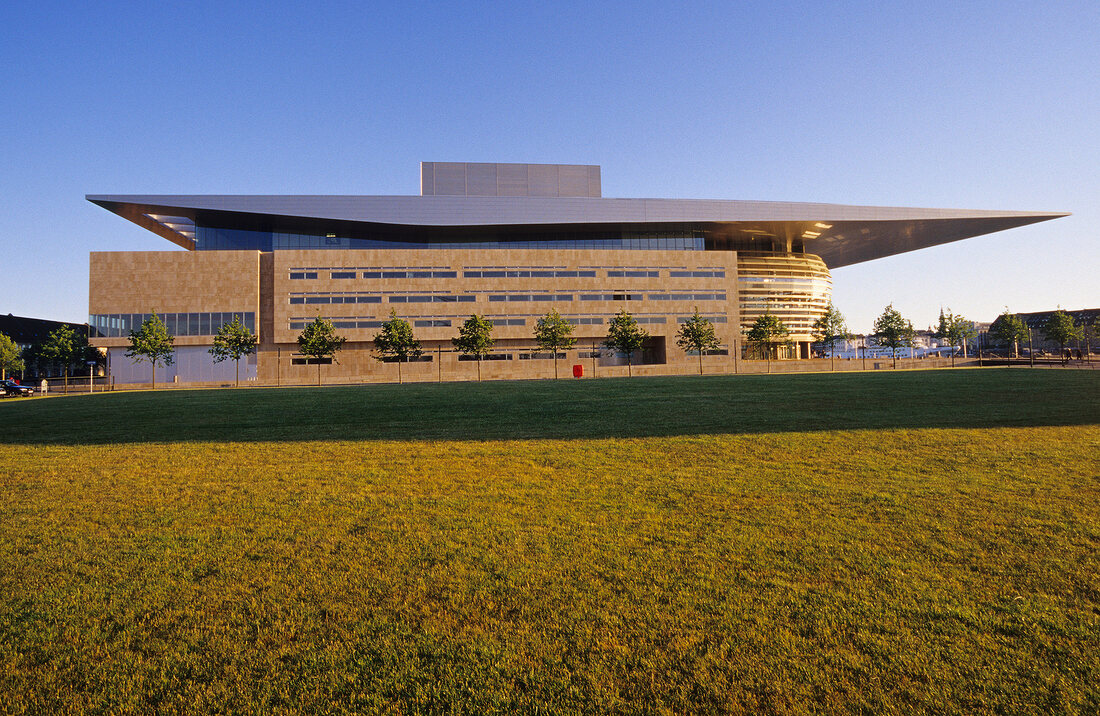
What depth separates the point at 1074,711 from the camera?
7.30 ft

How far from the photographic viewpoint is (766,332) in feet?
224

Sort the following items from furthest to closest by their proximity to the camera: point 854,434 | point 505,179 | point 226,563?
point 505,179 → point 854,434 → point 226,563

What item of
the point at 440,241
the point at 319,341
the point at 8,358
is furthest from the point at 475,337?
the point at 8,358

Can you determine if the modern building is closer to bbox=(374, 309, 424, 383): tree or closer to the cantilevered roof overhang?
the cantilevered roof overhang

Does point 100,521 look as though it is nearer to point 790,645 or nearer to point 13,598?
point 13,598

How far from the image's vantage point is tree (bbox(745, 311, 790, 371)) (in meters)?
68.2

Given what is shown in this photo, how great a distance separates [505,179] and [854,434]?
69784 mm

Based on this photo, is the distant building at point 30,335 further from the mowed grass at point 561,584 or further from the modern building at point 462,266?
the mowed grass at point 561,584

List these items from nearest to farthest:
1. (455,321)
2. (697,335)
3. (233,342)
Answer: (233,342), (697,335), (455,321)

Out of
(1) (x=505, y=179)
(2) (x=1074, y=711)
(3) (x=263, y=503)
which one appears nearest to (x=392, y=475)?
(3) (x=263, y=503)

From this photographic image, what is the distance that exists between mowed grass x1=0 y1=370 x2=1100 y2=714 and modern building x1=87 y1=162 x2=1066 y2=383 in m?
50.0

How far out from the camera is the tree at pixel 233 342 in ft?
183

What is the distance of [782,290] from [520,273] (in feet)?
119

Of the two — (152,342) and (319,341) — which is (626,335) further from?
(152,342)
